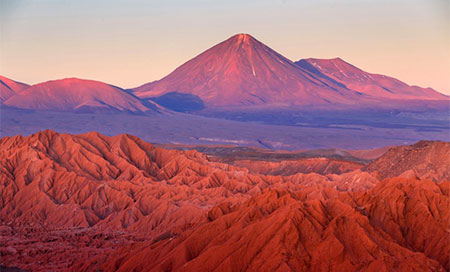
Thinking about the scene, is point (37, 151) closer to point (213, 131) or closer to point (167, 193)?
point (167, 193)

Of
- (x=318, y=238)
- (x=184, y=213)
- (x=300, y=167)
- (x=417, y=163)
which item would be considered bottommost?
(x=300, y=167)

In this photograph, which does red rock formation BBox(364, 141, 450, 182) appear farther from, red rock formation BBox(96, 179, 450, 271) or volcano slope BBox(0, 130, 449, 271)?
red rock formation BBox(96, 179, 450, 271)

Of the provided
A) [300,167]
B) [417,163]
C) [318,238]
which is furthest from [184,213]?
[300,167]

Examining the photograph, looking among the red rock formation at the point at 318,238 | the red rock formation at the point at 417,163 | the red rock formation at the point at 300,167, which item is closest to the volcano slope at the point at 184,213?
the red rock formation at the point at 318,238

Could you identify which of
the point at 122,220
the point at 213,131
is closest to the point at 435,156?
the point at 122,220

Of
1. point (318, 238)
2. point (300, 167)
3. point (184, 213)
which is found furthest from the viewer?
point (300, 167)

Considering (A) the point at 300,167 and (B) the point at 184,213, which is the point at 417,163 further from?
(B) the point at 184,213

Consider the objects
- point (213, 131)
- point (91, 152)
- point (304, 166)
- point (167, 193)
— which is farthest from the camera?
point (213, 131)

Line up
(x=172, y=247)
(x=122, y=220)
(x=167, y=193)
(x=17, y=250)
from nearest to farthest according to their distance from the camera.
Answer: (x=172, y=247), (x=17, y=250), (x=122, y=220), (x=167, y=193)

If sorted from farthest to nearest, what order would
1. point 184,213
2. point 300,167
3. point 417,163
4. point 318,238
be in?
point 300,167 < point 417,163 < point 184,213 < point 318,238
